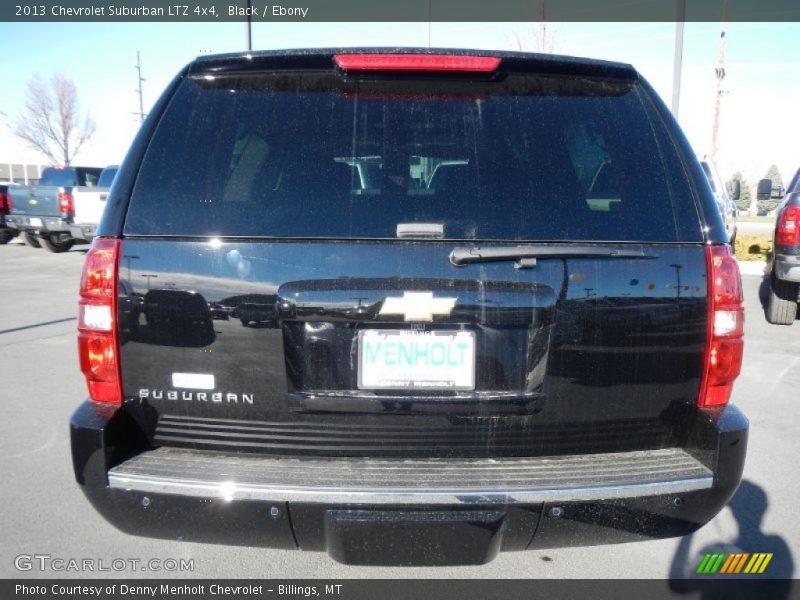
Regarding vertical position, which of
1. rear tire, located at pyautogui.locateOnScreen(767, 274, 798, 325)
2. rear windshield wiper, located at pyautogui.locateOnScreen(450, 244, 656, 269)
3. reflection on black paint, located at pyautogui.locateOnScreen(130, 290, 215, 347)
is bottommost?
rear tire, located at pyautogui.locateOnScreen(767, 274, 798, 325)

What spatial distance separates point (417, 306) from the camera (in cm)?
190

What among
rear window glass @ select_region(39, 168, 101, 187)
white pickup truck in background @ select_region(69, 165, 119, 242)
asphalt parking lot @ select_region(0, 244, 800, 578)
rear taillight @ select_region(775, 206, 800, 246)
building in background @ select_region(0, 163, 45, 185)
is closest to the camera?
asphalt parking lot @ select_region(0, 244, 800, 578)

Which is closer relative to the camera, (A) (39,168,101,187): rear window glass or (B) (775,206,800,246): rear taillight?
(B) (775,206,800,246): rear taillight

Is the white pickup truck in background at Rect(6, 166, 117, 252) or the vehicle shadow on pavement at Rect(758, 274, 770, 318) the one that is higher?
the white pickup truck in background at Rect(6, 166, 117, 252)

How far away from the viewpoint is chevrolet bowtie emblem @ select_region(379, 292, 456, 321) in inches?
74.9

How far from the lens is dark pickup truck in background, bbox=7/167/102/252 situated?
14758mm

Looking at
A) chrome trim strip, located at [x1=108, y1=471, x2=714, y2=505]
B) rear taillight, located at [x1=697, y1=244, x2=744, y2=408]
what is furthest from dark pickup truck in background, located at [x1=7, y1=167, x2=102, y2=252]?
rear taillight, located at [x1=697, y1=244, x2=744, y2=408]

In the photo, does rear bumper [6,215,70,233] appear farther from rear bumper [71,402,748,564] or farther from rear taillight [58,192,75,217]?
rear bumper [71,402,748,564]

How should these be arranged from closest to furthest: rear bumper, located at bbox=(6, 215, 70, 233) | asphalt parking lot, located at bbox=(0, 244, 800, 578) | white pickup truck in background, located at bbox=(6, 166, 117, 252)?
1. asphalt parking lot, located at bbox=(0, 244, 800, 578)
2. white pickup truck in background, located at bbox=(6, 166, 117, 252)
3. rear bumper, located at bbox=(6, 215, 70, 233)

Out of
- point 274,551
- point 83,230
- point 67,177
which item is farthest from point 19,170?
point 274,551

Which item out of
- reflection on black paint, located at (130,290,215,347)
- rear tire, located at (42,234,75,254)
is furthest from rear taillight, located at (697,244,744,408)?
rear tire, located at (42,234,75,254)

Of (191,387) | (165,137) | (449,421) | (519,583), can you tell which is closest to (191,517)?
(191,387)

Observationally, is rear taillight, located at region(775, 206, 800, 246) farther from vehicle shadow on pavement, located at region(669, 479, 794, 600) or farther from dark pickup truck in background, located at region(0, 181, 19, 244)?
dark pickup truck in background, located at region(0, 181, 19, 244)

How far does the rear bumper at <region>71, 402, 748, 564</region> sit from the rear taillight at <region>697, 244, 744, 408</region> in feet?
0.33
